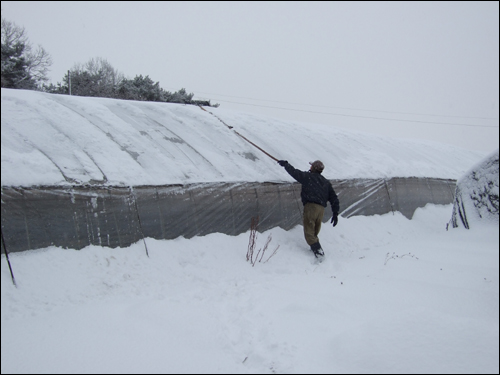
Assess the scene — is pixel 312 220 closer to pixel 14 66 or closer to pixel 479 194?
pixel 479 194

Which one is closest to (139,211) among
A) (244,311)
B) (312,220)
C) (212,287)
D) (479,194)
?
(212,287)

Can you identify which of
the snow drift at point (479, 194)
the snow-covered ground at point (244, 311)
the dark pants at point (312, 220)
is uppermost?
the snow drift at point (479, 194)

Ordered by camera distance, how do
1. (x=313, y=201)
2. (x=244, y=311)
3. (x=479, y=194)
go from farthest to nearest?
(x=313, y=201), (x=479, y=194), (x=244, y=311)

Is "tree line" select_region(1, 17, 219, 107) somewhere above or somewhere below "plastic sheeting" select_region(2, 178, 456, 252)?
above

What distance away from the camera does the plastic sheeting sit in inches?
161

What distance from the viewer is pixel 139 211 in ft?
16.6

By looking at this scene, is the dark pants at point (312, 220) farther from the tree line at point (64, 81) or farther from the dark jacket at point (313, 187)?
the tree line at point (64, 81)

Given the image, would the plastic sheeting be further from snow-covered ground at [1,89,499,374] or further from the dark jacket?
the dark jacket

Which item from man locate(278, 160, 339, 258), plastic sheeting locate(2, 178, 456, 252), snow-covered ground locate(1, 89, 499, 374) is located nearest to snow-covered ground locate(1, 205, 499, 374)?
snow-covered ground locate(1, 89, 499, 374)

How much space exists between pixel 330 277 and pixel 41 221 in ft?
13.1

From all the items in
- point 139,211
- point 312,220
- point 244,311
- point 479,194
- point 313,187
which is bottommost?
point 244,311

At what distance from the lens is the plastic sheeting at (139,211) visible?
4098 mm

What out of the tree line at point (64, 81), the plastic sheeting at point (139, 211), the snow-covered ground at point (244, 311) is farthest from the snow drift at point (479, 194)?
the tree line at point (64, 81)

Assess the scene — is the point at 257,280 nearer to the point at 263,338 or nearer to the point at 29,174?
the point at 263,338
